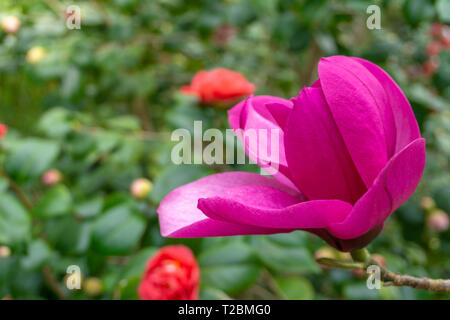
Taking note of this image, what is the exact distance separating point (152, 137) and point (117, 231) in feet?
1.06

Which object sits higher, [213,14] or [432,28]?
[432,28]

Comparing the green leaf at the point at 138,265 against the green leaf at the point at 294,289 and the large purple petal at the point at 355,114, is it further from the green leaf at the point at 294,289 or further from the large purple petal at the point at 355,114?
the large purple petal at the point at 355,114

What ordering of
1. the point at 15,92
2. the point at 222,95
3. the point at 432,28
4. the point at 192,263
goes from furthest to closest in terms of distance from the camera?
1. the point at 15,92
2. the point at 432,28
3. the point at 222,95
4. the point at 192,263

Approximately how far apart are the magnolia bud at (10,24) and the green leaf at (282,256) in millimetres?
776

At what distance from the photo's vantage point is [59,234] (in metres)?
0.68

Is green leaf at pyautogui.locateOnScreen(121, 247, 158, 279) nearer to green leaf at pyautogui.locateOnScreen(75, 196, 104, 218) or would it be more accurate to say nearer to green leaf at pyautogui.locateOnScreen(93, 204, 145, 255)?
green leaf at pyautogui.locateOnScreen(93, 204, 145, 255)

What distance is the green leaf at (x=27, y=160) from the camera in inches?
26.3

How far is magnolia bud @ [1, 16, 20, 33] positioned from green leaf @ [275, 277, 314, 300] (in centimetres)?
83

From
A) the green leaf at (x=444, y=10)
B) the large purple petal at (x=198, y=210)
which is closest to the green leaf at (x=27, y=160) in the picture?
the large purple petal at (x=198, y=210)

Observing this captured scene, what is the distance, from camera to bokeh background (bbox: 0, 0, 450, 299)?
0.60 m

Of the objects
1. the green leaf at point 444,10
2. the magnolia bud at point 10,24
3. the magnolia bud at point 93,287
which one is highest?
the magnolia bud at point 10,24

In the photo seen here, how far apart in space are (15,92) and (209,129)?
1.37 metres

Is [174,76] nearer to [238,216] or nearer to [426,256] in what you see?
[426,256]

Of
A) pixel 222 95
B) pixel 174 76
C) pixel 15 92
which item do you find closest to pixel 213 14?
pixel 174 76
